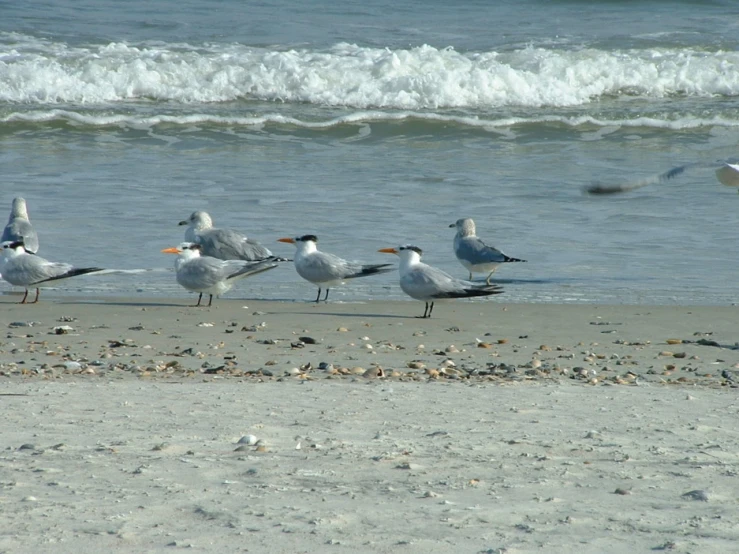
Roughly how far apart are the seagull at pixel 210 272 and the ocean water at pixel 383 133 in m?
0.25

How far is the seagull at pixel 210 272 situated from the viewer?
8.00 metres

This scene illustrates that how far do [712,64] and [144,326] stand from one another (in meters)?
14.9

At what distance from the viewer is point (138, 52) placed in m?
18.8

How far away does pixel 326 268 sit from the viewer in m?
8.12

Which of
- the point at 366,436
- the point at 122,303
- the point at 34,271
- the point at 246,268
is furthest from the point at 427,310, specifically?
the point at 366,436

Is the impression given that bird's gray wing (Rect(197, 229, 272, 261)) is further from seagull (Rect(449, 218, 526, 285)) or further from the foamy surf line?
the foamy surf line

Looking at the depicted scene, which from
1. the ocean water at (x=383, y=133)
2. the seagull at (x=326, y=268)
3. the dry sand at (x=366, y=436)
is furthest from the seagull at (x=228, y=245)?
the dry sand at (x=366, y=436)

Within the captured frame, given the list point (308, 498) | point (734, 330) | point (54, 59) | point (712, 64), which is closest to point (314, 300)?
point (734, 330)

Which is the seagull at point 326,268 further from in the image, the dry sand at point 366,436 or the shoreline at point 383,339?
the dry sand at point 366,436

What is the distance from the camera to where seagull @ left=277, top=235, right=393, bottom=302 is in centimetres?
814

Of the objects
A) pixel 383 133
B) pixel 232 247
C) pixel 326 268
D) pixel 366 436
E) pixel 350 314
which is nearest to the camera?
pixel 366 436

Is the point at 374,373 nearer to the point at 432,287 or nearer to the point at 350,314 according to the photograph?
the point at 350,314

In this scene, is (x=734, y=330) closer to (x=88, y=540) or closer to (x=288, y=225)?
(x=288, y=225)

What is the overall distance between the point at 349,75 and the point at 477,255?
33.1ft
